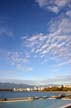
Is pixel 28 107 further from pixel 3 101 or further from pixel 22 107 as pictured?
pixel 3 101

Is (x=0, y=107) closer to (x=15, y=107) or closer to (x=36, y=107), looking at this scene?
(x=15, y=107)

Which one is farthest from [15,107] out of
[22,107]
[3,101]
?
[3,101]

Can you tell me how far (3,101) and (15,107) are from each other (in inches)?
732

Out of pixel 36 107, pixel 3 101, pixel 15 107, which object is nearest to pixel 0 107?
pixel 15 107

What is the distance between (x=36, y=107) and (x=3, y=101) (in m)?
19.5

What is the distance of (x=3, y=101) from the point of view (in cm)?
8562

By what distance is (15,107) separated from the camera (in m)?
68.0

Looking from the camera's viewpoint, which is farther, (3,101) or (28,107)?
(3,101)

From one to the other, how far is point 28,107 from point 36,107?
230 centimetres

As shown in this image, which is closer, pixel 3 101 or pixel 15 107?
pixel 15 107

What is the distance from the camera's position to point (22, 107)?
68.2 metres

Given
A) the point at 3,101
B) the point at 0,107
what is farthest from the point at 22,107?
the point at 3,101

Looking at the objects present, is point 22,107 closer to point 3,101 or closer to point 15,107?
point 15,107

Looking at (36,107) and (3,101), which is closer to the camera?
(36,107)
